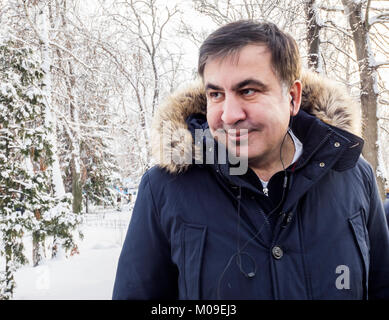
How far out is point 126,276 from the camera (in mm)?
1508

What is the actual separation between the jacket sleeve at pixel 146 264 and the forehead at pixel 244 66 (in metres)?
0.63

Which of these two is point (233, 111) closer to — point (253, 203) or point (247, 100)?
point (247, 100)

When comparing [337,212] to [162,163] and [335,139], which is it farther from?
[162,163]

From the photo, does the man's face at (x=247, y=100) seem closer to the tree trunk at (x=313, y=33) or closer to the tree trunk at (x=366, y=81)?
the tree trunk at (x=313, y=33)

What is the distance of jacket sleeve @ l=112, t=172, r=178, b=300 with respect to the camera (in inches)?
58.9

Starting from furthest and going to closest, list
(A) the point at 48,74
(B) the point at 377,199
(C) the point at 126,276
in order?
(A) the point at 48,74, (B) the point at 377,199, (C) the point at 126,276

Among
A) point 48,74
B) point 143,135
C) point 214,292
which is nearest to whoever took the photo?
point 214,292

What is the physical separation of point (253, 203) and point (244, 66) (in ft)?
1.92

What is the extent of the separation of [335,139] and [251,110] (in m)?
0.47

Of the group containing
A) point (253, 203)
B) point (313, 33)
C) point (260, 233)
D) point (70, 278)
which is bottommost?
point (70, 278)

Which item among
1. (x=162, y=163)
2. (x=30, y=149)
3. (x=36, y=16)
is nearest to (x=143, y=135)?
(x=36, y=16)

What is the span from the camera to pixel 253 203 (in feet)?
4.88

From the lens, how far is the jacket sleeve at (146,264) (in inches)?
58.9

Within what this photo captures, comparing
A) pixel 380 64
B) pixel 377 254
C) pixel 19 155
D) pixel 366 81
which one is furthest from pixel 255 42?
pixel 380 64
